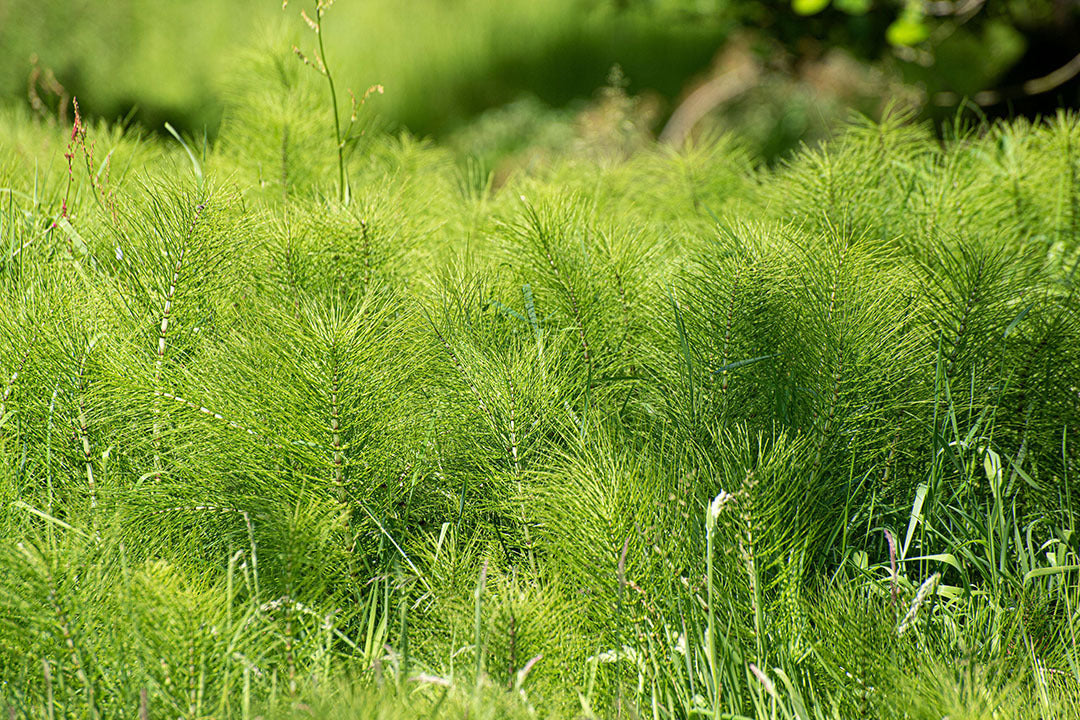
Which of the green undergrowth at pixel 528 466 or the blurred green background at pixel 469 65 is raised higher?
the blurred green background at pixel 469 65

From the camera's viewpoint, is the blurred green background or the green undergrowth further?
the blurred green background

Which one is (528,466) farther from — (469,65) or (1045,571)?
(469,65)

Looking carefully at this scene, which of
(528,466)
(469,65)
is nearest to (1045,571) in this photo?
(528,466)

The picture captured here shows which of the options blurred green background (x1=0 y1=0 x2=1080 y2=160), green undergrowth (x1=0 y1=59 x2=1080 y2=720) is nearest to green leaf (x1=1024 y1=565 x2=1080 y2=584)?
green undergrowth (x1=0 y1=59 x2=1080 y2=720)

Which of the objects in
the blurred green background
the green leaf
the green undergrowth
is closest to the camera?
the green undergrowth

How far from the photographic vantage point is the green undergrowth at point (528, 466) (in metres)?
0.94

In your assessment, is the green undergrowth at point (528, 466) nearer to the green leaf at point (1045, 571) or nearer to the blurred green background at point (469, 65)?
the green leaf at point (1045, 571)

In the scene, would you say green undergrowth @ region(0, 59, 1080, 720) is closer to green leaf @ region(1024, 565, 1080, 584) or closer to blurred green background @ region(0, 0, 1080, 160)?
green leaf @ region(1024, 565, 1080, 584)

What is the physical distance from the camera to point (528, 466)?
1237 mm

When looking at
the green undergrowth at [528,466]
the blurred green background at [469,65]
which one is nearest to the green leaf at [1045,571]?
the green undergrowth at [528,466]

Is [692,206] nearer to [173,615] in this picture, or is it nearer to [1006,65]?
[173,615]

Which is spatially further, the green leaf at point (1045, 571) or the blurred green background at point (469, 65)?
the blurred green background at point (469, 65)

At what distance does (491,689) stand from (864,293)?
2.59 ft

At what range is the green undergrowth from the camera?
94 centimetres
